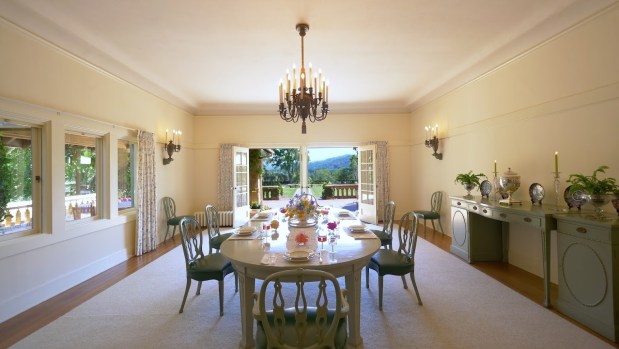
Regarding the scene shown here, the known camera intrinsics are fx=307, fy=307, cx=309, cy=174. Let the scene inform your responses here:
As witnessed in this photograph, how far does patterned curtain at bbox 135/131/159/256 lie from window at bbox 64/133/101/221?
0.69 metres

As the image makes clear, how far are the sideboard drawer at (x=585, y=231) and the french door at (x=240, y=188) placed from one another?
5810 millimetres

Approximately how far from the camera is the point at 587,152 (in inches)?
121

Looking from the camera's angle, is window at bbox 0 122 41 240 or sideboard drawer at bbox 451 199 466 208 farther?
sideboard drawer at bbox 451 199 466 208

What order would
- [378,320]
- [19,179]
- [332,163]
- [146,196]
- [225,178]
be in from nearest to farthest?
[378,320] < [19,179] < [146,196] < [225,178] < [332,163]

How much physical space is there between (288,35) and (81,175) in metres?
3.23

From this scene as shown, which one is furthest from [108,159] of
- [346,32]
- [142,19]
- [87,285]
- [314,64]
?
[346,32]

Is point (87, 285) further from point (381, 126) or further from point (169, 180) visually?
point (381, 126)

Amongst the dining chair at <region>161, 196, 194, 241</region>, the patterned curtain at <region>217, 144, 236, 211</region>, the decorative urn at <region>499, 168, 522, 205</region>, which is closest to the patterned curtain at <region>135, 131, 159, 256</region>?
the dining chair at <region>161, 196, 194, 241</region>

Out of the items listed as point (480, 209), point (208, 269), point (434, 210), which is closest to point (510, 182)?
point (480, 209)

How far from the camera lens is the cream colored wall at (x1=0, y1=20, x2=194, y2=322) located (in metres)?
2.92

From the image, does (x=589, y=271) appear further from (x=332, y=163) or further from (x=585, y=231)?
(x=332, y=163)

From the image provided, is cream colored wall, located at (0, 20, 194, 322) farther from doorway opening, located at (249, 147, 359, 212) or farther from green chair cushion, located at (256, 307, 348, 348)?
doorway opening, located at (249, 147, 359, 212)

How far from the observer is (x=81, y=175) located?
402 cm

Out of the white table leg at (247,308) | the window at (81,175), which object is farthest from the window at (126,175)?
the white table leg at (247,308)
